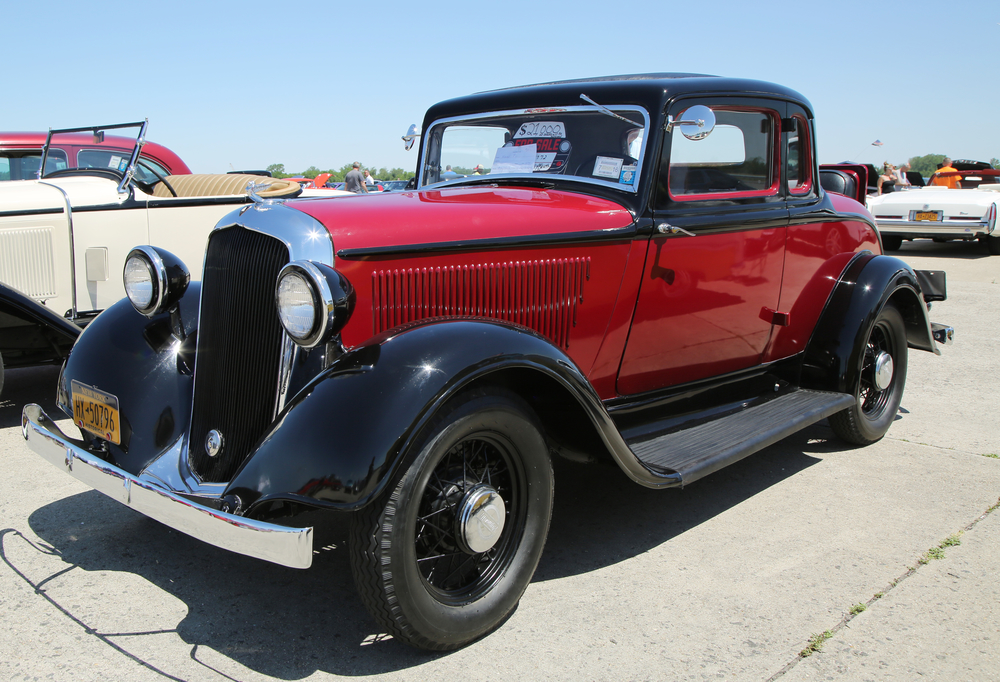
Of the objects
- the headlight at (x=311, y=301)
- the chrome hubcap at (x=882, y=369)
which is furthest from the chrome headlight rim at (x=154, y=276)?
the chrome hubcap at (x=882, y=369)

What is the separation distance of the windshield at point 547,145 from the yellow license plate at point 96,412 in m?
1.76

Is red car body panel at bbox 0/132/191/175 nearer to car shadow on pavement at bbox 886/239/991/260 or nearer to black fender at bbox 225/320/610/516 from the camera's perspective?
black fender at bbox 225/320/610/516

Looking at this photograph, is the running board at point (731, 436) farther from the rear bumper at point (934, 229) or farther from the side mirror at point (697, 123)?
the rear bumper at point (934, 229)

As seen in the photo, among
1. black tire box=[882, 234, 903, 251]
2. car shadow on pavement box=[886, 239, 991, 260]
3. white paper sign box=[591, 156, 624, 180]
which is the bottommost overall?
car shadow on pavement box=[886, 239, 991, 260]

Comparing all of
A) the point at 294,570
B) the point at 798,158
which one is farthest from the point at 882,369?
the point at 294,570

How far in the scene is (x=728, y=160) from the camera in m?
3.69

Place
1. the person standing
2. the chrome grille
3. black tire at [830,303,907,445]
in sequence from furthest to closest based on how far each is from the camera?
the person standing < black tire at [830,303,907,445] < the chrome grille

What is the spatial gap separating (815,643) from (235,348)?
79.1 inches

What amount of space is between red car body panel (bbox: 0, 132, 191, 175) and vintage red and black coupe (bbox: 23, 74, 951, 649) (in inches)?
132

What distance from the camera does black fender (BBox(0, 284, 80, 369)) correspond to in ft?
14.0

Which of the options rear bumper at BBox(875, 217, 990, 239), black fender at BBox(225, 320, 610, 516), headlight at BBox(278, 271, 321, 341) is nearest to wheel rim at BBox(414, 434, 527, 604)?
black fender at BBox(225, 320, 610, 516)

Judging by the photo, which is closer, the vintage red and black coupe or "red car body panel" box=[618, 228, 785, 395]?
the vintage red and black coupe

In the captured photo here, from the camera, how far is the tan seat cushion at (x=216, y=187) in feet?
20.2

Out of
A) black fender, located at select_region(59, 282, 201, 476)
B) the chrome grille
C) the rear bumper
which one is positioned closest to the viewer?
the chrome grille
